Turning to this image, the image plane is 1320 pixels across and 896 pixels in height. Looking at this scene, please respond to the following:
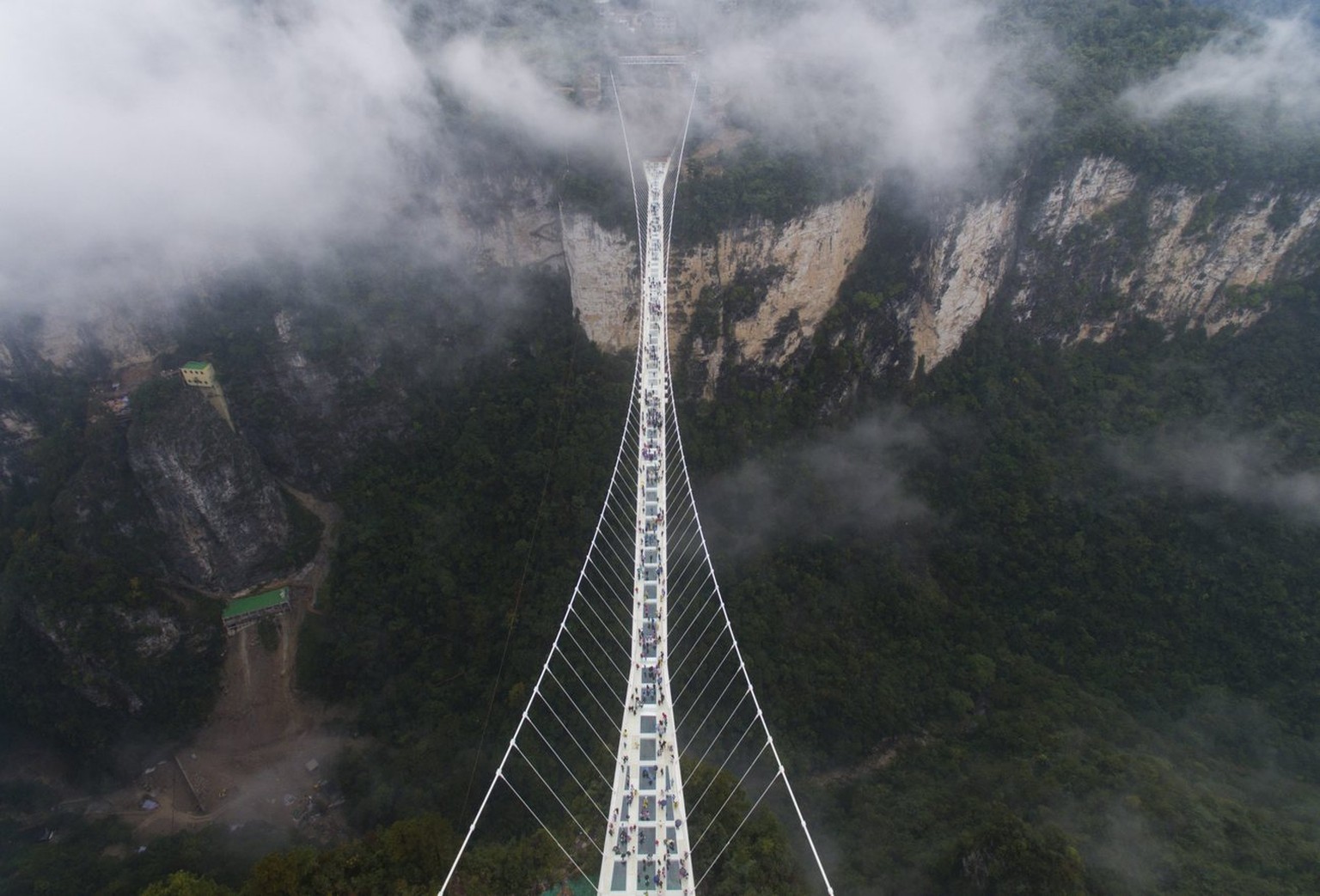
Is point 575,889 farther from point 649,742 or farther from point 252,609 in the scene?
point 252,609

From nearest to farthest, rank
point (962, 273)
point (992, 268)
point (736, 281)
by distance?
point (736, 281)
point (962, 273)
point (992, 268)

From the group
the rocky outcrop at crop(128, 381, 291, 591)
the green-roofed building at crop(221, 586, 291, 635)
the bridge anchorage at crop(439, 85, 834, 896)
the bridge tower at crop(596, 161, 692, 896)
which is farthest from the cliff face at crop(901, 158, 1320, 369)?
the green-roofed building at crop(221, 586, 291, 635)

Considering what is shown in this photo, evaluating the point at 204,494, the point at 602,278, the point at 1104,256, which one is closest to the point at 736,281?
the point at 602,278

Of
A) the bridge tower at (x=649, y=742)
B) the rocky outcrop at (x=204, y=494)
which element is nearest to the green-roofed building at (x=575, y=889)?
the bridge tower at (x=649, y=742)

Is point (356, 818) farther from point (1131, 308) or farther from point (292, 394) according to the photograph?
point (1131, 308)

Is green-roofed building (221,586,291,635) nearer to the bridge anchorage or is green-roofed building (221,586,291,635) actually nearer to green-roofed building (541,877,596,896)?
the bridge anchorage

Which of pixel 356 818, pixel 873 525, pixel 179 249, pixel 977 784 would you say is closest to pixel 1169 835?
pixel 977 784
